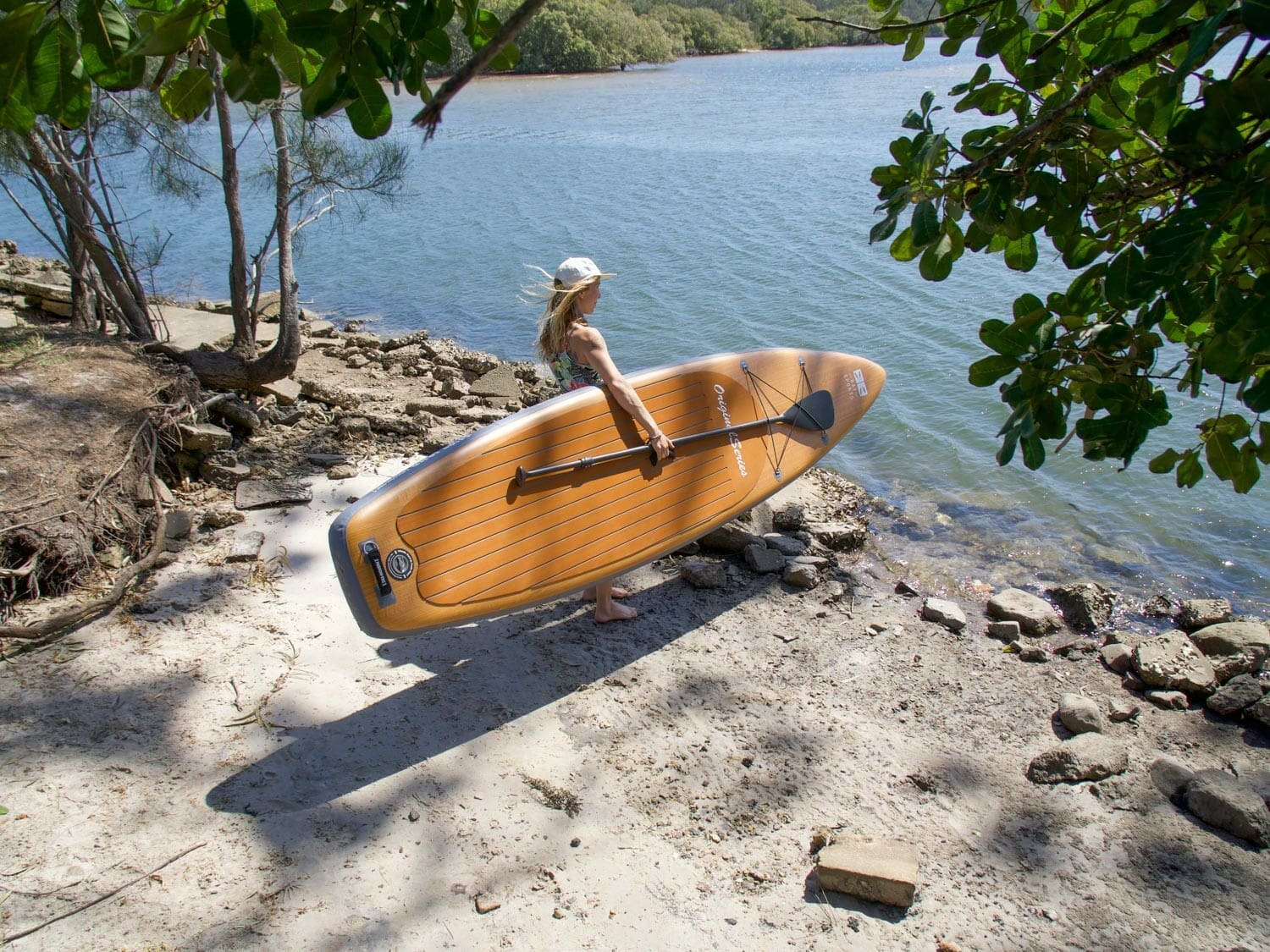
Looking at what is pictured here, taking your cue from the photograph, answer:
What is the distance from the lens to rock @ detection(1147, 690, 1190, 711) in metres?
4.17

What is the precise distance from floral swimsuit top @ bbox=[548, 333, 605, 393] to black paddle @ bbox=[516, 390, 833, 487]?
36 cm

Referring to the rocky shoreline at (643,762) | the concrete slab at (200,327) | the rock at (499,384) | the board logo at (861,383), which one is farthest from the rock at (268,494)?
the concrete slab at (200,327)

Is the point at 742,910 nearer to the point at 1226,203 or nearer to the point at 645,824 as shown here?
the point at 645,824

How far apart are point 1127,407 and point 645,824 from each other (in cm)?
204

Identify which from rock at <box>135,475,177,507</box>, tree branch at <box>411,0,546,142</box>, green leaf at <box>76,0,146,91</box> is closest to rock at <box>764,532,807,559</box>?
rock at <box>135,475,177,507</box>

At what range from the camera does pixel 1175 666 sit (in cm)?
429

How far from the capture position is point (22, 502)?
422cm

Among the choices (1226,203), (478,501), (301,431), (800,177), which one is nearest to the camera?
(1226,203)

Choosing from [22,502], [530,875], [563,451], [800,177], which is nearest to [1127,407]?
[530,875]

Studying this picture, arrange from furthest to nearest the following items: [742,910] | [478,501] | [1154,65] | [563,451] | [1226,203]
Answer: [563,451], [478,501], [742,910], [1154,65], [1226,203]

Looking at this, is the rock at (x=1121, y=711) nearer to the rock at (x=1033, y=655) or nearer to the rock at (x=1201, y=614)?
the rock at (x=1033, y=655)

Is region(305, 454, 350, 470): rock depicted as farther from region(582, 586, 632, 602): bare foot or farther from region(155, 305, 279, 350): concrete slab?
region(155, 305, 279, 350): concrete slab

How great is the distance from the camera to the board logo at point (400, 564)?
3729 mm

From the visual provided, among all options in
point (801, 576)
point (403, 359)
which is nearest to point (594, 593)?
point (801, 576)
